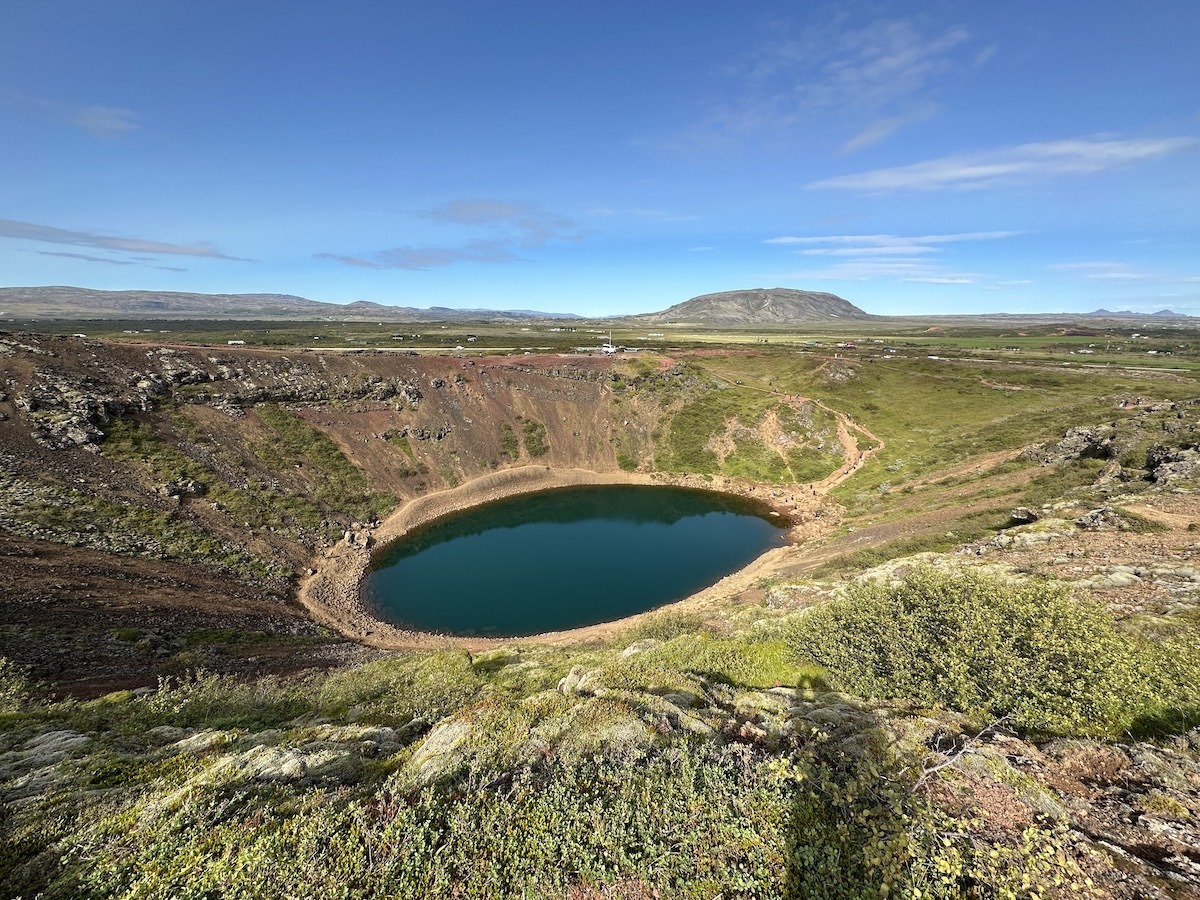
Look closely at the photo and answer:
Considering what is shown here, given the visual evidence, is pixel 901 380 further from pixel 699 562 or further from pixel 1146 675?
pixel 1146 675


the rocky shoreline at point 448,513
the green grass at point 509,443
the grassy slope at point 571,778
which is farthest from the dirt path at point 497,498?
the grassy slope at point 571,778

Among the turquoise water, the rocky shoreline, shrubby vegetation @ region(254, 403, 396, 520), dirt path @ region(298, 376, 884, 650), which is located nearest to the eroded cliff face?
shrubby vegetation @ region(254, 403, 396, 520)

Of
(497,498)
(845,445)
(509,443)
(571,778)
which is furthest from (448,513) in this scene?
(845,445)

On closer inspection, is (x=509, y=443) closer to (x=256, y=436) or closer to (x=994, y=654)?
(x=256, y=436)

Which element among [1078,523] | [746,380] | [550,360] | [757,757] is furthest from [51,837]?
[746,380]

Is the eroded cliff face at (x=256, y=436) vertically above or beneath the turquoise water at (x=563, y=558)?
above

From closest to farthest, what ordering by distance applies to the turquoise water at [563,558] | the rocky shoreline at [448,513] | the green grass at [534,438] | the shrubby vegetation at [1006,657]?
the shrubby vegetation at [1006,657] < the rocky shoreline at [448,513] < the turquoise water at [563,558] < the green grass at [534,438]

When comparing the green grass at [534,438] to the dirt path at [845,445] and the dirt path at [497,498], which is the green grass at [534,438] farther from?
the dirt path at [845,445]

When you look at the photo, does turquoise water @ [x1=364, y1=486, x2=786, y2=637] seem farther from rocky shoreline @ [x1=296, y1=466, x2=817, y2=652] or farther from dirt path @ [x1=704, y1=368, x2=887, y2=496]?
dirt path @ [x1=704, y1=368, x2=887, y2=496]
